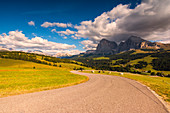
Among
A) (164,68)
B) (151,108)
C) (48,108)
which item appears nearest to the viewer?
(48,108)

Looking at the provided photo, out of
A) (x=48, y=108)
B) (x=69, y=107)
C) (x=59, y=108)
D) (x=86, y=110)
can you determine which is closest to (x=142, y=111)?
(x=86, y=110)

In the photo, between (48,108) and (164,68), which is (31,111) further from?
(164,68)

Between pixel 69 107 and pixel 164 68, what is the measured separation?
8280 inches

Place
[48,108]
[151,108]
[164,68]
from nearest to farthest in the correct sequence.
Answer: [48,108]
[151,108]
[164,68]

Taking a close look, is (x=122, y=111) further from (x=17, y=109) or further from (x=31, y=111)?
(x=17, y=109)

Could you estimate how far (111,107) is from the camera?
783 centimetres

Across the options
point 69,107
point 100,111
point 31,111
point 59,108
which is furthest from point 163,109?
point 31,111

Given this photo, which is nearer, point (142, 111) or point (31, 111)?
point (31, 111)

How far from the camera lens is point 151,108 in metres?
7.87

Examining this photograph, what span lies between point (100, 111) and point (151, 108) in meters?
4.80

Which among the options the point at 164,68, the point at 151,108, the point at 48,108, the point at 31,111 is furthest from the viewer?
the point at 164,68

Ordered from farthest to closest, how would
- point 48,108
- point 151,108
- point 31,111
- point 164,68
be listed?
point 164,68
point 151,108
point 48,108
point 31,111

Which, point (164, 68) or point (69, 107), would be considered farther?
point (164, 68)

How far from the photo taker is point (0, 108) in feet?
23.2
